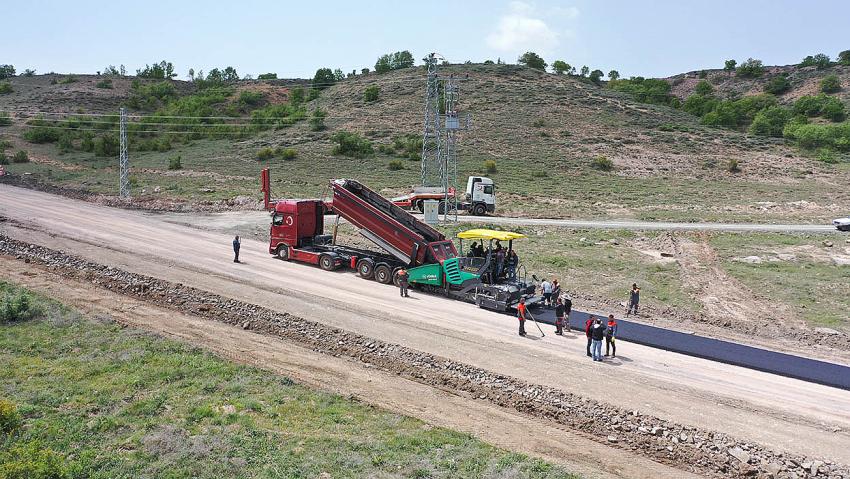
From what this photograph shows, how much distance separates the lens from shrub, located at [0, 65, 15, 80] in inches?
5377

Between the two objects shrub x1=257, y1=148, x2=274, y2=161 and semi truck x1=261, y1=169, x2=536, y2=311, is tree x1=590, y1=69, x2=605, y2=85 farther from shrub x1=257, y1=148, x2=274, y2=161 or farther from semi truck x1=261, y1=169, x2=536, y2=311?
semi truck x1=261, y1=169, x2=536, y2=311

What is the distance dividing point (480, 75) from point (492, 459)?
321 feet

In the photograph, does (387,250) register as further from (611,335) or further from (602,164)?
(602,164)

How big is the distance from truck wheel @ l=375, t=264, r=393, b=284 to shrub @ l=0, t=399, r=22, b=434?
14521 mm

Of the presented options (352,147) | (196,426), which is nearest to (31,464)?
(196,426)

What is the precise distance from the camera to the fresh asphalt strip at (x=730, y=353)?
1650cm

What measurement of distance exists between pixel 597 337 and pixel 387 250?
10.3 meters

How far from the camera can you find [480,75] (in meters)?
103

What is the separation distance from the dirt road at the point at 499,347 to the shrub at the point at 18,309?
213 inches

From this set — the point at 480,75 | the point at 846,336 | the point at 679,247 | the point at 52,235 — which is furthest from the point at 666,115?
the point at 52,235

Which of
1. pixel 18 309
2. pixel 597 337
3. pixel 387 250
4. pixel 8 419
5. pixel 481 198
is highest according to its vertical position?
pixel 481 198

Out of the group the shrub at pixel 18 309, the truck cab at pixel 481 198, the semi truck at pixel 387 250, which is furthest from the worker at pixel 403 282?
the truck cab at pixel 481 198

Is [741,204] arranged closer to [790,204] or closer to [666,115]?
[790,204]

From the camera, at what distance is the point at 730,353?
18172 millimetres
